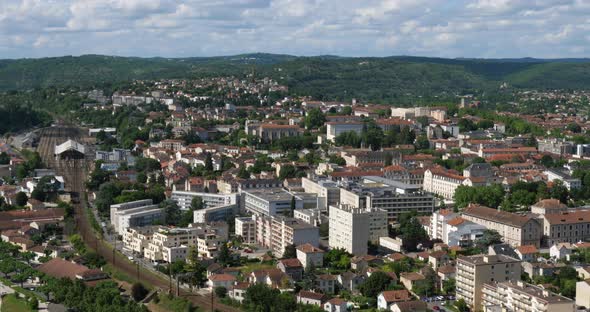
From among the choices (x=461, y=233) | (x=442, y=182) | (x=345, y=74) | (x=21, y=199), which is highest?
(x=345, y=74)

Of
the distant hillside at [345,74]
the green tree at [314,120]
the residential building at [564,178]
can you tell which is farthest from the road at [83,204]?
the distant hillside at [345,74]

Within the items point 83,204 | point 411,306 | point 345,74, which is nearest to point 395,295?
point 411,306

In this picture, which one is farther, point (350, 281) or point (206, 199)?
point (206, 199)

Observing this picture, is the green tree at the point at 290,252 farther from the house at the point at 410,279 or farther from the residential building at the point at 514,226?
the residential building at the point at 514,226

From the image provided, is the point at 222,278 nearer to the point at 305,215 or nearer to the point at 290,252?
the point at 290,252

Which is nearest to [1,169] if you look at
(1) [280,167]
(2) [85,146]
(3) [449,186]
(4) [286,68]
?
(2) [85,146]

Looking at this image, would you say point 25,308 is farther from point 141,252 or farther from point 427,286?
point 427,286

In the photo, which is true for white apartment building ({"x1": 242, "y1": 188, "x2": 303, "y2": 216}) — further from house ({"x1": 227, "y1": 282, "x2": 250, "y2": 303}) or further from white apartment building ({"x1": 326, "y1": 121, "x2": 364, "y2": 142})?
white apartment building ({"x1": 326, "y1": 121, "x2": 364, "y2": 142})

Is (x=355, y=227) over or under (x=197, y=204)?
over
